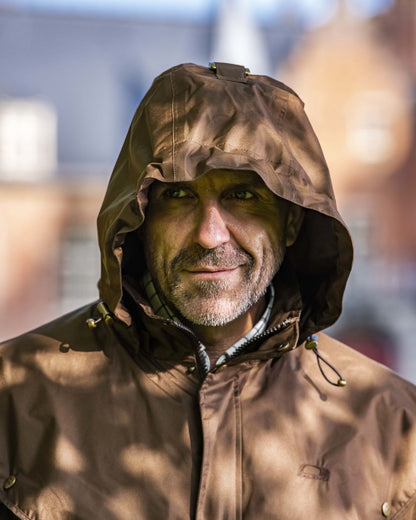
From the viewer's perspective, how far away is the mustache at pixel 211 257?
265cm

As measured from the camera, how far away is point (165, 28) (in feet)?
73.6

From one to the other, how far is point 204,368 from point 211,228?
42 cm

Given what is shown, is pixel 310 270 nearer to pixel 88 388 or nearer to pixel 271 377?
pixel 271 377

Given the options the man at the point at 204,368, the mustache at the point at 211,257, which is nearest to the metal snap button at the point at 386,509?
the man at the point at 204,368

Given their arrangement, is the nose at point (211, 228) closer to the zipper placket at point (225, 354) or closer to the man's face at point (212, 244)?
the man's face at point (212, 244)

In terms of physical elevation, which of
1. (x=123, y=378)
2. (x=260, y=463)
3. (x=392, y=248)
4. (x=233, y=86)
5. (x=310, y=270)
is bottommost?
(x=392, y=248)

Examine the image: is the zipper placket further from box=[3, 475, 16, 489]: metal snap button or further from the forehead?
box=[3, 475, 16, 489]: metal snap button

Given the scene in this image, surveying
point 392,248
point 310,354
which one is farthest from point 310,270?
point 392,248

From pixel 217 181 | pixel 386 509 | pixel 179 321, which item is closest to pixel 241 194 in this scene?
pixel 217 181

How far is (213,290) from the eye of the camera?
106 inches

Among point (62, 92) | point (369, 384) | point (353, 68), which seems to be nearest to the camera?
point (369, 384)

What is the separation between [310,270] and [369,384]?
15.6 inches

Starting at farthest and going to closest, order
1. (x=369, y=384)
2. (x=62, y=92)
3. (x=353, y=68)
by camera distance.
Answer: (x=62, y=92), (x=353, y=68), (x=369, y=384)

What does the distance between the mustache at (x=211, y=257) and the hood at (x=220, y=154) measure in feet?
0.55
